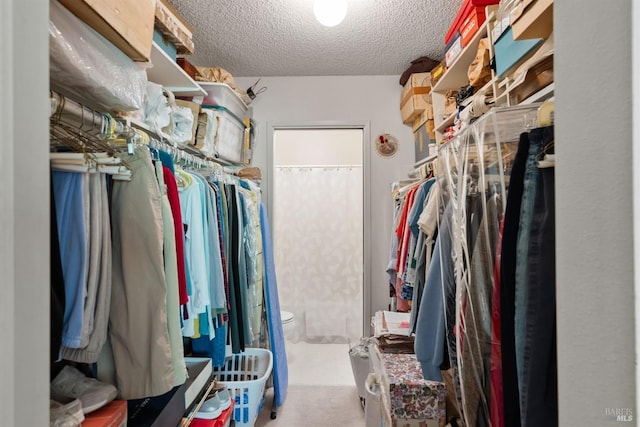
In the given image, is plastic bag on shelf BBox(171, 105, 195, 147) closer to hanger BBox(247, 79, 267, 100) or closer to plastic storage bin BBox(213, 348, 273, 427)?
hanger BBox(247, 79, 267, 100)

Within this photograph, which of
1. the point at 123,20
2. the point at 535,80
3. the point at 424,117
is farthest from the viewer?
the point at 424,117

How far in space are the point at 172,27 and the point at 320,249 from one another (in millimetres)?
2405

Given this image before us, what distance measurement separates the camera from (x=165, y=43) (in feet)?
5.23

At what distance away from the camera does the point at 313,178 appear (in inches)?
138

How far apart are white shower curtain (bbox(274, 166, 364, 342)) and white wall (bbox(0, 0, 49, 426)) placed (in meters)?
3.01

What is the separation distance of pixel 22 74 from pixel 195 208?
0.97m

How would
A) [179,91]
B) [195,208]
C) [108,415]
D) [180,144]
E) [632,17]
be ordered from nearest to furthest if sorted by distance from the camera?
[632,17] < [108,415] < [195,208] < [180,144] < [179,91]

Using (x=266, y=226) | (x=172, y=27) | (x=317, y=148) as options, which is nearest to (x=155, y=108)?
(x=172, y=27)

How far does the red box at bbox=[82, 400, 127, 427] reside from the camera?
833 millimetres

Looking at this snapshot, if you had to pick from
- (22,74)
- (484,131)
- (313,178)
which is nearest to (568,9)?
(484,131)

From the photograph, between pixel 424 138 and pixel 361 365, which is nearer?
pixel 361 365

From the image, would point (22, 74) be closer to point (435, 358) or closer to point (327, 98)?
point (435, 358)

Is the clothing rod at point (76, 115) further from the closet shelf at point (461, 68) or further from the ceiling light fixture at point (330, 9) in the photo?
the closet shelf at point (461, 68)

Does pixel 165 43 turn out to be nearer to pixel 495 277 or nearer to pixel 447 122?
pixel 447 122
